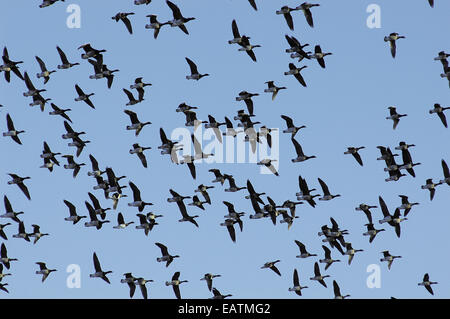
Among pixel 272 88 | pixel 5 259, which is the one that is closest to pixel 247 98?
pixel 272 88

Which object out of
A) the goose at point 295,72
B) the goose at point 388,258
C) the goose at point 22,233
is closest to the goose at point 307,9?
the goose at point 295,72

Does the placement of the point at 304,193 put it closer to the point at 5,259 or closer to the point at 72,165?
the point at 72,165

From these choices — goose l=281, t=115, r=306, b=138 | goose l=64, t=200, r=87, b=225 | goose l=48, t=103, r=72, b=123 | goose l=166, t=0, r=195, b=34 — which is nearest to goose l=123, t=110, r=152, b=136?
goose l=48, t=103, r=72, b=123

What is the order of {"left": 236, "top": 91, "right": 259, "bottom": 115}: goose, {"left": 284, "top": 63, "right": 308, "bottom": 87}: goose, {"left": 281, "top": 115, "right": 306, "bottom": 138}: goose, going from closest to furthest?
{"left": 284, "top": 63, "right": 308, "bottom": 87}: goose < {"left": 281, "top": 115, "right": 306, "bottom": 138}: goose < {"left": 236, "top": 91, "right": 259, "bottom": 115}: goose

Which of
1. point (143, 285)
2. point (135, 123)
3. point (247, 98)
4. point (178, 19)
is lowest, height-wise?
point (143, 285)

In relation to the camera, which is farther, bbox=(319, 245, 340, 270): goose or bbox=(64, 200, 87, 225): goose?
bbox=(319, 245, 340, 270): goose

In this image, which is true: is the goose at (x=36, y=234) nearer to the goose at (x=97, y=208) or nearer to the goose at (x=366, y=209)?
the goose at (x=97, y=208)

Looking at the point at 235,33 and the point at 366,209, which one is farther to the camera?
the point at 366,209

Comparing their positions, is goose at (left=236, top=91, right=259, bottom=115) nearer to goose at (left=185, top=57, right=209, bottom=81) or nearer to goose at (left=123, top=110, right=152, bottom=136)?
goose at (left=185, top=57, right=209, bottom=81)
